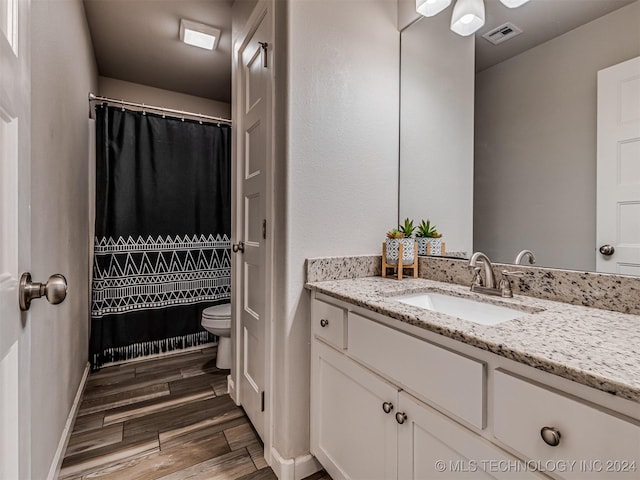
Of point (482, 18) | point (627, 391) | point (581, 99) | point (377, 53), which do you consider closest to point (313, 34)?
point (377, 53)

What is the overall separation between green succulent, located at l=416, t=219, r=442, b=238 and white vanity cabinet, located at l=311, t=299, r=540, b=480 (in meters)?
0.65

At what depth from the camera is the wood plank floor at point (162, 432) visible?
1.44m

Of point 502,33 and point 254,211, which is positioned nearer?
point 502,33

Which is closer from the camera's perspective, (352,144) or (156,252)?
(352,144)

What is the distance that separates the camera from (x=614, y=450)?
0.53 m

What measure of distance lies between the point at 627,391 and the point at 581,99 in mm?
971

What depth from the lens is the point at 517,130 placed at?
1.27 metres

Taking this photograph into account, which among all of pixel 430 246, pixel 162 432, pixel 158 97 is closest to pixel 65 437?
pixel 162 432

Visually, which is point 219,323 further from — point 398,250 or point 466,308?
point 466,308

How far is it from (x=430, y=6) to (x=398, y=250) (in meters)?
1.08

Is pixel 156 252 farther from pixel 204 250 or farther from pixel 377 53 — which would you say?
pixel 377 53

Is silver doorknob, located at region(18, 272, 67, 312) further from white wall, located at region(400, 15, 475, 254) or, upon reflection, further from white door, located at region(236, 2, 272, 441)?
white wall, located at region(400, 15, 475, 254)

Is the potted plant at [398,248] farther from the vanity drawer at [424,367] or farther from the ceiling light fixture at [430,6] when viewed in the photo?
the ceiling light fixture at [430,6]

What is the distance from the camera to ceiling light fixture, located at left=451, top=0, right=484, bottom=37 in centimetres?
137
